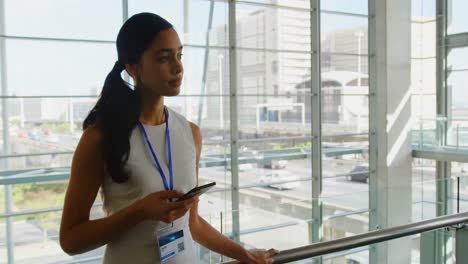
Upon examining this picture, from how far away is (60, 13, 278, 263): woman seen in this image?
52.7 inches

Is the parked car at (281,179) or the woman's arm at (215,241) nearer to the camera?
the woman's arm at (215,241)

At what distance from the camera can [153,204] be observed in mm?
1295

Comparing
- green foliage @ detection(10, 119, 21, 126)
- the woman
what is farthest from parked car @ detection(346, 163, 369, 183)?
the woman

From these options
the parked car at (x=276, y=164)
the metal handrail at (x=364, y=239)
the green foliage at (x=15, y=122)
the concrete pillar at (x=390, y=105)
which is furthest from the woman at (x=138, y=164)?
the concrete pillar at (x=390, y=105)

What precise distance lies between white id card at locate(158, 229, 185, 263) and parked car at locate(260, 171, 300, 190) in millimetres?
9484

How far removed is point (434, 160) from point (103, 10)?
366 inches

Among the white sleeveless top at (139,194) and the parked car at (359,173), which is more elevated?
the white sleeveless top at (139,194)

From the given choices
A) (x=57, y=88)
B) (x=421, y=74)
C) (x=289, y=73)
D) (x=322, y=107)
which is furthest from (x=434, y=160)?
(x=57, y=88)

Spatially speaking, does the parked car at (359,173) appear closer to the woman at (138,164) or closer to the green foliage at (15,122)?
the green foliage at (15,122)

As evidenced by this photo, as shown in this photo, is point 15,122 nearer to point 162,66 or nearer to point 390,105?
point 162,66

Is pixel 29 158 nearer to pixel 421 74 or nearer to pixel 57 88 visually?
pixel 57 88

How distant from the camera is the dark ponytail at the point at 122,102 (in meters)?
1.37

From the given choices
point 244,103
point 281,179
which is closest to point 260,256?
point 244,103

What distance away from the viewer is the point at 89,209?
4.48ft
